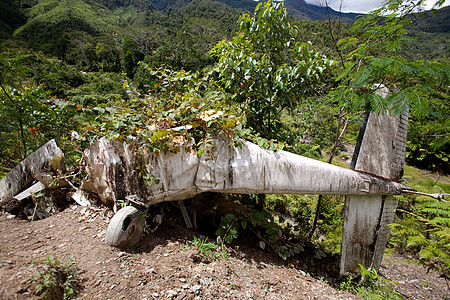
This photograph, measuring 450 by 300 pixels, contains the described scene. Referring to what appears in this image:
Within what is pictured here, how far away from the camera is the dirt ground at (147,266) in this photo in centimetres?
158

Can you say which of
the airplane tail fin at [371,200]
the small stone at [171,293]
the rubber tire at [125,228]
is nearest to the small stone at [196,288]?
the small stone at [171,293]

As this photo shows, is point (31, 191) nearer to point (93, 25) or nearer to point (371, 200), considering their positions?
point (371, 200)

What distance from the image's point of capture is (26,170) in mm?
2617

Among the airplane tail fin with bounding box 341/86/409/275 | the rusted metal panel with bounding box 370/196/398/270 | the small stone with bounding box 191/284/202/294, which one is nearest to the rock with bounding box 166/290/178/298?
the small stone with bounding box 191/284/202/294

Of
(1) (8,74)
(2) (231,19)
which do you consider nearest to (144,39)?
(2) (231,19)

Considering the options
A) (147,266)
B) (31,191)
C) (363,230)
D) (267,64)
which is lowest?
(363,230)

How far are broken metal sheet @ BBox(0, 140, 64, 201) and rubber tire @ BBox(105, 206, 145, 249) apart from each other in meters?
1.37

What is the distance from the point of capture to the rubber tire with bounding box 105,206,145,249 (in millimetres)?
1995

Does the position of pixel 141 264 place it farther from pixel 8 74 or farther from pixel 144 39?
pixel 144 39

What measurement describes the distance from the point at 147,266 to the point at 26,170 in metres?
2.10

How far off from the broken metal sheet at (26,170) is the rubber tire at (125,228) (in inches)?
54.0

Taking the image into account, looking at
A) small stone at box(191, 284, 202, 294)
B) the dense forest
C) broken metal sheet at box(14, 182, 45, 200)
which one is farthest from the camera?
broken metal sheet at box(14, 182, 45, 200)

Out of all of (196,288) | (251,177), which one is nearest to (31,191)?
(196,288)

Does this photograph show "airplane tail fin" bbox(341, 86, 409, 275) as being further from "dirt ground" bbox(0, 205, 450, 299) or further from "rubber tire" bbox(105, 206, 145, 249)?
"rubber tire" bbox(105, 206, 145, 249)
